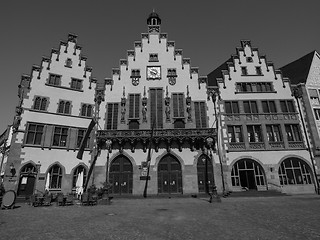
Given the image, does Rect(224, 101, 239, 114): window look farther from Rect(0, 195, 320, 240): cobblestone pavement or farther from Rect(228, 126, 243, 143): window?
Rect(0, 195, 320, 240): cobblestone pavement

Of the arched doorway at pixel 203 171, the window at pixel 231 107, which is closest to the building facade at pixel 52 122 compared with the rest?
the arched doorway at pixel 203 171

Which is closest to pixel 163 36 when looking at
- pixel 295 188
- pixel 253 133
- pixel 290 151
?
pixel 253 133

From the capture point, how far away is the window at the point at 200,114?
27.4 meters

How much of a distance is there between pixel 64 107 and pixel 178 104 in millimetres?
15379

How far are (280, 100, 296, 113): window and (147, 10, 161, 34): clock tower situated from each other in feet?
71.0

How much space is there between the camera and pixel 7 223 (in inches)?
414

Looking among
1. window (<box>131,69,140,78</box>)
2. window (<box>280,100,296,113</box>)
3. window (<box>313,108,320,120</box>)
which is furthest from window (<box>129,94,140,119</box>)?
window (<box>313,108,320,120</box>)

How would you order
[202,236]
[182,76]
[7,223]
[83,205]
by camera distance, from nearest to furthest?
[202,236]
[7,223]
[83,205]
[182,76]

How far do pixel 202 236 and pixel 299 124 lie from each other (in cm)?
2627

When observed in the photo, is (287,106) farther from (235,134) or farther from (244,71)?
(235,134)

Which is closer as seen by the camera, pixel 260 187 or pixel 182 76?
pixel 260 187

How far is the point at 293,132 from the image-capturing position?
27109mm

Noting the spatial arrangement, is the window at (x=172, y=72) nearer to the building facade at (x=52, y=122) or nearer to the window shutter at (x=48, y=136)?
the building facade at (x=52, y=122)

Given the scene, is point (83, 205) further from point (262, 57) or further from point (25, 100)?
point (262, 57)
